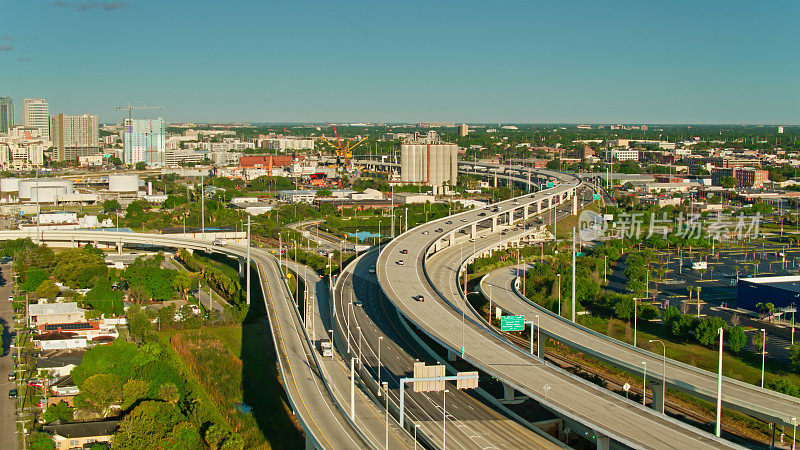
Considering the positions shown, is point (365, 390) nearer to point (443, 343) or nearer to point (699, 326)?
point (443, 343)

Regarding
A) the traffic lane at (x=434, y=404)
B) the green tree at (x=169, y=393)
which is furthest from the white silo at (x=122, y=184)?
the green tree at (x=169, y=393)

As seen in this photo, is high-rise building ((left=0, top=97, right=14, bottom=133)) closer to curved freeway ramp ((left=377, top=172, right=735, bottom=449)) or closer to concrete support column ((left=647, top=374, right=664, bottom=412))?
curved freeway ramp ((left=377, top=172, right=735, bottom=449))

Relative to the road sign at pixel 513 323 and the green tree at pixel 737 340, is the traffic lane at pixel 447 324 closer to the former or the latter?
the road sign at pixel 513 323

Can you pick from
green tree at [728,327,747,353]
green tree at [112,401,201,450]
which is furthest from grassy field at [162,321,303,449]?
green tree at [728,327,747,353]

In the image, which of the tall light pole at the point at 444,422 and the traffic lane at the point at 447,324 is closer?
the tall light pole at the point at 444,422

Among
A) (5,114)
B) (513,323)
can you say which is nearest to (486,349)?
(513,323)

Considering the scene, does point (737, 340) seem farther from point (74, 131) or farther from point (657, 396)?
point (74, 131)
